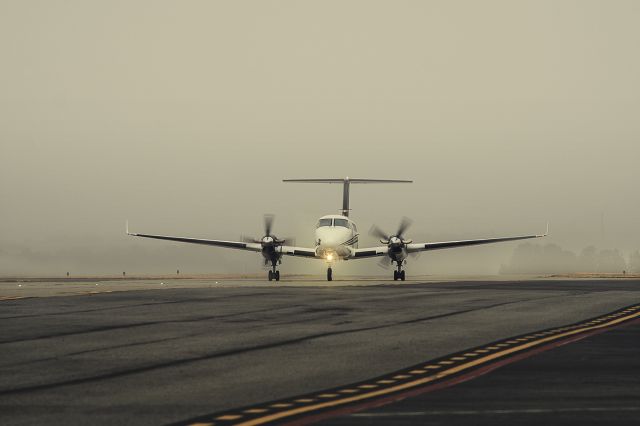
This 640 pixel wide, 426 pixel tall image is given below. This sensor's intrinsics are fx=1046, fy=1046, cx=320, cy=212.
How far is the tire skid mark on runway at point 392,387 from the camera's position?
13609mm

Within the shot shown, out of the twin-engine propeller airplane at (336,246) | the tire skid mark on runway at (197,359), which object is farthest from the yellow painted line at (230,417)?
the twin-engine propeller airplane at (336,246)

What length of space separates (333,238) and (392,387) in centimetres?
5710

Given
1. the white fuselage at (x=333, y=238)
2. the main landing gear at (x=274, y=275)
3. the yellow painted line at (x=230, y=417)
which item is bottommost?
the yellow painted line at (x=230, y=417)

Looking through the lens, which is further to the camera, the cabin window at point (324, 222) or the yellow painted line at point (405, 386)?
the cabin window at point (324, 222)

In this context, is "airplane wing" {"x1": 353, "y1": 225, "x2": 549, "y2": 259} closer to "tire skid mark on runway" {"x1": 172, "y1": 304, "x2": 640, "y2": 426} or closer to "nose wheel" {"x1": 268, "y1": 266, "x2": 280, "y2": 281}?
"nose wheel" {"x1": 268, "y1": 266, "x2": 280, "y2": 281}

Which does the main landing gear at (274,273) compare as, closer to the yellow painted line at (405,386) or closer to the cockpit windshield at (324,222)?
the cockpit windshield at (324,222)

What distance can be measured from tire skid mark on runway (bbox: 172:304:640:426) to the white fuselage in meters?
47.9

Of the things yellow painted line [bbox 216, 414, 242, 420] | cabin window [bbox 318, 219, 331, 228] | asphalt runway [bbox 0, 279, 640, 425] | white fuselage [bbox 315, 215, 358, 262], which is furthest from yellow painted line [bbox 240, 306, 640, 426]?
cabin window [bbox 318, 219, 331, 228]

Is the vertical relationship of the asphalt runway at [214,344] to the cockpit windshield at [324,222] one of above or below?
below

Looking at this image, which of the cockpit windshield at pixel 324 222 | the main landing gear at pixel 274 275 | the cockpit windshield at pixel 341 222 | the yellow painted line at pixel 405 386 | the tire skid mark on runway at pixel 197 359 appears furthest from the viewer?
the main landing gear at pixel 274 275

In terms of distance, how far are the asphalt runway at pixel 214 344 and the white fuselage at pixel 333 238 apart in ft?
94.1

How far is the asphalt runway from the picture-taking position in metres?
15.4

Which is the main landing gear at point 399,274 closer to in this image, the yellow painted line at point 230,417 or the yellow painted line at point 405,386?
the yellow painted line at point 405,386

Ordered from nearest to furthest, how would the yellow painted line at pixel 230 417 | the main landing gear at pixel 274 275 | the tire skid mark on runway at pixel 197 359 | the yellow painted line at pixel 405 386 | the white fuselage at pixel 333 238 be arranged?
the yellow painted line at pixel 230 417
the yellow painted line at pixel 405 386
the tire skid mark on runway at pixel 197 359
the white fuselage at pixel 333 238
the main landing gear at pixel 274 275
